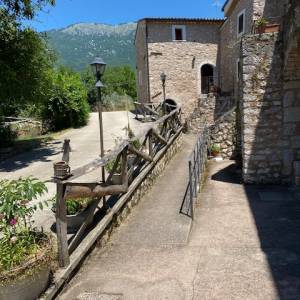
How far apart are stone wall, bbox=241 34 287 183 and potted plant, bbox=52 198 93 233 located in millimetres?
4010

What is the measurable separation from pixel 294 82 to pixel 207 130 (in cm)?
368

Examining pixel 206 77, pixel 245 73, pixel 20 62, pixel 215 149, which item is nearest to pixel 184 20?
pixel 206 77

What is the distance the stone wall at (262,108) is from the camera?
7004 millimetres

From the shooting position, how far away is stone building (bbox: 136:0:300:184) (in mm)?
6973

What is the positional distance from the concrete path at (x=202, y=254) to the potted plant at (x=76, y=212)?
521 millimetres

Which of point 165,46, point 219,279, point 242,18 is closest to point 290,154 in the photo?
point 219,279

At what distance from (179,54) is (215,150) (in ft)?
42.3

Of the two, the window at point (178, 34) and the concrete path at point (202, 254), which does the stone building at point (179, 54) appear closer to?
the window at point (178, 34)

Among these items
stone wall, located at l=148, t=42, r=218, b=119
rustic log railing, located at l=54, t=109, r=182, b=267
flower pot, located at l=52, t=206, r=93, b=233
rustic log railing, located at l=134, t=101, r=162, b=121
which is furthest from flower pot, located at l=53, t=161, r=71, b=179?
stone wall, located at l=148, t=42, r=218, b=119

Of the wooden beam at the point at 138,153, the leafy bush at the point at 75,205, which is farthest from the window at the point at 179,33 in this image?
the leafy bush at the point at 75,205

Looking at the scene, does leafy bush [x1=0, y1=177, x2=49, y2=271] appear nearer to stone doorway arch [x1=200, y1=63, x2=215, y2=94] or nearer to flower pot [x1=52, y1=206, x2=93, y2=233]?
flower pot [x1=52, y1=206, x2=93, y2=233]

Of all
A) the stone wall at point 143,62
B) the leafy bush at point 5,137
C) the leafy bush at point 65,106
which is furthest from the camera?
the stone wall at point 143,62

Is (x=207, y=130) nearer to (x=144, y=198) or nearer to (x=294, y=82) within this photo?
(x=294, y=82)

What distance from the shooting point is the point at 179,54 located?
70.5 feet
